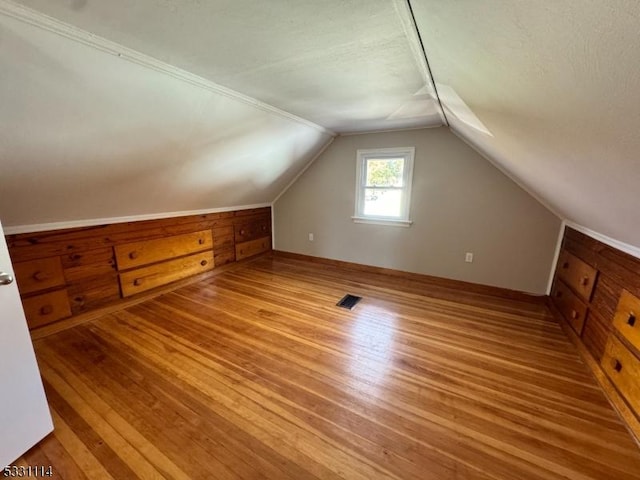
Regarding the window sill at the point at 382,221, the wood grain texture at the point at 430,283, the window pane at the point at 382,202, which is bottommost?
the wood grain texture at the point at 430,283

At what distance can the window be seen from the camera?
3.32 m

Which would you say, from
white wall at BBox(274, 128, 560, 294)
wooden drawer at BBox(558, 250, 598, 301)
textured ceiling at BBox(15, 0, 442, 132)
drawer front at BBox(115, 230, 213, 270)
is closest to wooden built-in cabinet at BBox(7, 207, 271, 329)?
drawer front at BBox(115, 230, 213, 270)

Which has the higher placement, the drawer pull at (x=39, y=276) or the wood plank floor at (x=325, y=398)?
Result: the drawer pull at (x=39, y=276)

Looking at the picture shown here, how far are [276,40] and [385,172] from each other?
2.46 m

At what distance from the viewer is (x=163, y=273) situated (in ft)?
9.91

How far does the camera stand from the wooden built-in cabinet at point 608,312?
146cm

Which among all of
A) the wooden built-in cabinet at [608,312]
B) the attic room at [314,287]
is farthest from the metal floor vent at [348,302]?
the wooden built-in cabinet at [608,312]

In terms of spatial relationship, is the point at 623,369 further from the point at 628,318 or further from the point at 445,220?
the point at 445,220

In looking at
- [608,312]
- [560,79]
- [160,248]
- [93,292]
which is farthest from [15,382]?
[608,312]

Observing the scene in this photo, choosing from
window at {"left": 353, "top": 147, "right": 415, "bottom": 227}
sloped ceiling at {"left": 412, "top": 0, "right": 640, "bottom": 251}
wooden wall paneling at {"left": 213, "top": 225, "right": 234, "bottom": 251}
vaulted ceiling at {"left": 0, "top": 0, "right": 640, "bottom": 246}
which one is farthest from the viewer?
wooden wall paneling at {"left": 213, "top": 225, "right": 234, "bottom": 251}

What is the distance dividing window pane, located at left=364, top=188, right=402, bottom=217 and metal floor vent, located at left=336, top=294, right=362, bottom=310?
1230 mm

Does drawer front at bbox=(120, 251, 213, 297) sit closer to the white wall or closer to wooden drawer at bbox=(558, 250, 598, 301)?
the white wall

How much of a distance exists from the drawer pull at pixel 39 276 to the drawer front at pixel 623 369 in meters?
4.00

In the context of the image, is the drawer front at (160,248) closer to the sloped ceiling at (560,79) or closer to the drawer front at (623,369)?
the sloped ceiling at (560,79)
